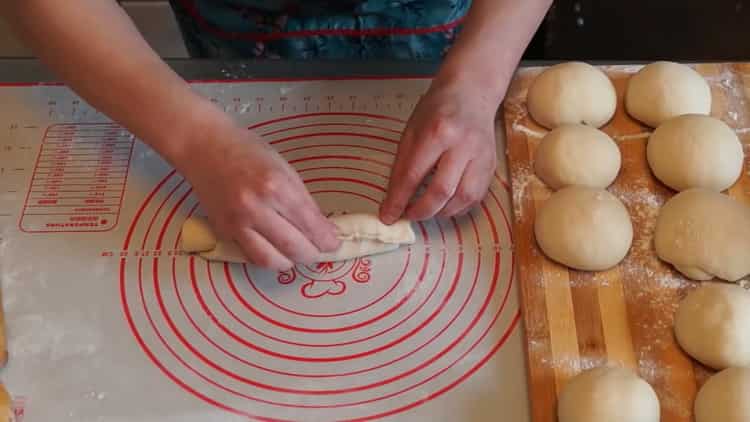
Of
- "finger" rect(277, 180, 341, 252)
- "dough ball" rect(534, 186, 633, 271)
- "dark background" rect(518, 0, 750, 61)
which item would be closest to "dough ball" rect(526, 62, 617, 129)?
"dough ball" rect(534, 186, 633, 271)

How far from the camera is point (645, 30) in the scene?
1.64m

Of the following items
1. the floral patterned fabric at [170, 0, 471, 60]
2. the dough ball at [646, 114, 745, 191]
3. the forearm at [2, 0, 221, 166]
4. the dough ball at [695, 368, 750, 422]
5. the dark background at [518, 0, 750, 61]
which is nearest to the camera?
the dough ball at [695, 368, 750, 422]

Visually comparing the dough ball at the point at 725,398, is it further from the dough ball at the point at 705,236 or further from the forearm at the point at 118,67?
the forearm at the point at 118,67

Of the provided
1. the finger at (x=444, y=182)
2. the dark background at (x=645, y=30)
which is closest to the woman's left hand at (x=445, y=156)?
the finger at (x=444, y=182)

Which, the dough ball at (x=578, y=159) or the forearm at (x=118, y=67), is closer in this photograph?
the forearm at (x=118, y=67)

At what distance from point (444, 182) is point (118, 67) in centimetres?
40

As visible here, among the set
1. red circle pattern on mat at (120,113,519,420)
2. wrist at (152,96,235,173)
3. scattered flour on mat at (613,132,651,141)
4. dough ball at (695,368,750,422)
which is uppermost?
scattered flour on mat at (613,132,651,141)

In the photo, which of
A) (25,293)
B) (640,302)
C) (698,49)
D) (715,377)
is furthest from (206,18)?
(698,49)

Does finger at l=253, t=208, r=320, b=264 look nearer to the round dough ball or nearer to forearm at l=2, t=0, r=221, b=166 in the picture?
forearm at l=2, t=0, r=221, b=166

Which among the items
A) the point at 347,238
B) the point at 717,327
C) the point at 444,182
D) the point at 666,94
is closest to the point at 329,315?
the point at 347,238

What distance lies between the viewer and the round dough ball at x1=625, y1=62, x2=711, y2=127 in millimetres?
1047

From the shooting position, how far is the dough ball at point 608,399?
0.78 m

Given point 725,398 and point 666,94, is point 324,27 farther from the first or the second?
point 725,398

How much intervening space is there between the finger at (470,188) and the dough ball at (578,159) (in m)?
0.10
